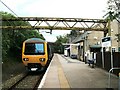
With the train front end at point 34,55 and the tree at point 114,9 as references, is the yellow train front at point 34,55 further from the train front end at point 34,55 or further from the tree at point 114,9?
the tree at point 114,9

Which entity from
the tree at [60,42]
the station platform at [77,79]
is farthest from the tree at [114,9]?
the tree at [60,42]

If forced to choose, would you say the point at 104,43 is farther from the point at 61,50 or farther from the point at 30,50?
the point at 61,50

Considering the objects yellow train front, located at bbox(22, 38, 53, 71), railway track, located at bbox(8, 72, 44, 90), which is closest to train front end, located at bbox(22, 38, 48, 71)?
yellow train front, located at bbox(22, 38, 53, 71)

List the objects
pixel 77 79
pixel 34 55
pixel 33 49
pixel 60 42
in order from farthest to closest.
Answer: pixel 60 42 → pixel 33 49 → pixel 34 55 → pixel 77 79

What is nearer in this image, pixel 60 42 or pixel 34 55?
pixel 34 55

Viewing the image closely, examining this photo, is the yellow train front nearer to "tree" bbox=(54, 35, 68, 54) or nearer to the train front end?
the train front end

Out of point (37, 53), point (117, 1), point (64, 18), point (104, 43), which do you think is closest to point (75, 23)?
point (64, 18)

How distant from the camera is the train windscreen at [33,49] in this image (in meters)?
27.8

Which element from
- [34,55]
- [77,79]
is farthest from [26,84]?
[34,55]

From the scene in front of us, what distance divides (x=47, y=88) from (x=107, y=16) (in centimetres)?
668

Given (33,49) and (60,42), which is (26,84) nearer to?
(33,49)

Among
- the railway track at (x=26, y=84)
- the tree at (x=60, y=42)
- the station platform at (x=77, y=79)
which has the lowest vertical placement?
the railway track at (x=26, y=84)

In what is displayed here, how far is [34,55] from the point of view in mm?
27578

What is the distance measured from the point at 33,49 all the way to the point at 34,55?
2.02 ft
